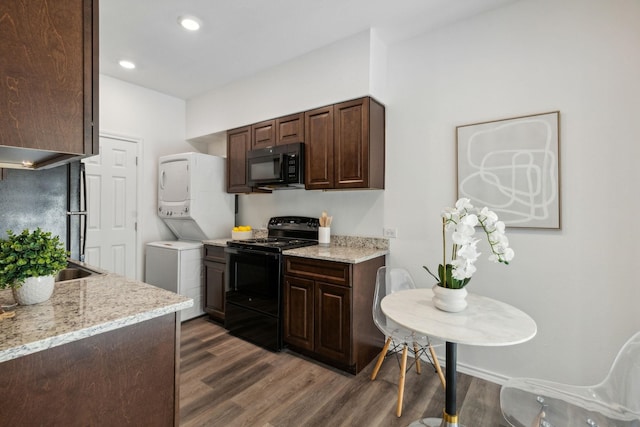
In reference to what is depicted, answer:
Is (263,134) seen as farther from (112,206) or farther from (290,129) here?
(112,206)

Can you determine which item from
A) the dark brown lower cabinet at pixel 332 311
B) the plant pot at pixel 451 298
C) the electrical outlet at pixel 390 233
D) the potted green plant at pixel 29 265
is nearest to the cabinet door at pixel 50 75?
the potted green plant at pixel 29 265

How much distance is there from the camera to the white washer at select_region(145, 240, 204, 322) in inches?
136

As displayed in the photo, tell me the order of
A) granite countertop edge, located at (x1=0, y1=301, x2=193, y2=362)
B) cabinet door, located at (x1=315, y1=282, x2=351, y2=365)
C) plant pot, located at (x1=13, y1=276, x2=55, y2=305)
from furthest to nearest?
cabinet door, located at (x1=315, y1=282, x2=351, y2=365), plant pot, located at (x1=13, y1=276, x2=55, y2=305), granite countertop edge, located at (x1=0, y1=301, x2=193, y2=362)

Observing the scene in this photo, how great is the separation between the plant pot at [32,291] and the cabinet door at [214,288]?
224cm

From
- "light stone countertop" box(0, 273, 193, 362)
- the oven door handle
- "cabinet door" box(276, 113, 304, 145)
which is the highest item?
"cabinet door" box(276, 113, 304, 145)

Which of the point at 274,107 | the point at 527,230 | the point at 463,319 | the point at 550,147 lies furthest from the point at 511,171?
the point at 274,107

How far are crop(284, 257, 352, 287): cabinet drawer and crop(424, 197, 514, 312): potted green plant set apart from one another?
0.89m

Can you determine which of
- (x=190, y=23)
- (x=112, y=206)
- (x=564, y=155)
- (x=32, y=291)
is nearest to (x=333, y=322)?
(x=32, y=291)

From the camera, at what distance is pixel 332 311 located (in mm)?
2514

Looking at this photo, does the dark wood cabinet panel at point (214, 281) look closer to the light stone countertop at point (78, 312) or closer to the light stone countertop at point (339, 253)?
the light stone countertop at point (339, 253)

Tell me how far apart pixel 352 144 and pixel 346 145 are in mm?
63

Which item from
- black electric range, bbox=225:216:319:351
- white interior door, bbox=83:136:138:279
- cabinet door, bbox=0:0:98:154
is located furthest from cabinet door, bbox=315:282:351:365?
white interior door, bbox=83:136:138:279

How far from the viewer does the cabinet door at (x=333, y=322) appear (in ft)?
7.97

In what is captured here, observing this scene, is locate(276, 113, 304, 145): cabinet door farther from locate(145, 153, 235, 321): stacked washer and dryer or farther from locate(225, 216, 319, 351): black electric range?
locate(145, 153, 235, 321): stacked washer and dryer
